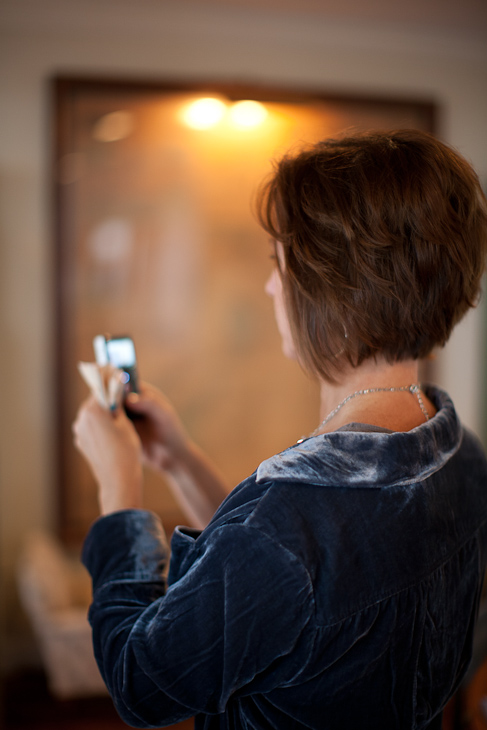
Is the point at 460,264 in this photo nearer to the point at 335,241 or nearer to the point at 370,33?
the point at 335,241

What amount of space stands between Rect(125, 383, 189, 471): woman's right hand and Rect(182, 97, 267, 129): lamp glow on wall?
149 cm

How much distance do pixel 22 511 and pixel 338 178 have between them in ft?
6.19

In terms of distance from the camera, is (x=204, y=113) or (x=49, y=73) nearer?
(x=49, y=73)

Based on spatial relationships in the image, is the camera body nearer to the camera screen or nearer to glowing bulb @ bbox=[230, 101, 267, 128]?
the camera screen

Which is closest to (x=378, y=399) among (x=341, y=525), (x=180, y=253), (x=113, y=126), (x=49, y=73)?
(x=341, y=525)

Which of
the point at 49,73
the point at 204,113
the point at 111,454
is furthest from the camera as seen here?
the point at 204,113

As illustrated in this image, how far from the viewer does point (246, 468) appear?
2225 millimetres

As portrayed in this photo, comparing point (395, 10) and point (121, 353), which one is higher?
point (395, 10)

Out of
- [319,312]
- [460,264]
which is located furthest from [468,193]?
[319,312]

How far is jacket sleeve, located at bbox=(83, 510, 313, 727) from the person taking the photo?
454 mm

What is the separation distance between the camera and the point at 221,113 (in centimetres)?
209

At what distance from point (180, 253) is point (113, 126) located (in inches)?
19.5

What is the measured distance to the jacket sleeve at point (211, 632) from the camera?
1.49 feet

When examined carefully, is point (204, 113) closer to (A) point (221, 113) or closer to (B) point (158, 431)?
(A) point (221, 113)
